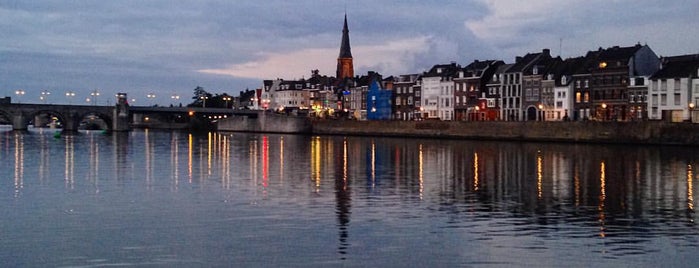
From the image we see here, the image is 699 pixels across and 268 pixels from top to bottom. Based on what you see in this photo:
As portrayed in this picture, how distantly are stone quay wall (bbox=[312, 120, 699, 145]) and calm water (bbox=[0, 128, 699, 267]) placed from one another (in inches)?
1411

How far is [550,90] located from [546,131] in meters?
18.8

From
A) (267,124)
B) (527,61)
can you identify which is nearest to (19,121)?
(267,124)

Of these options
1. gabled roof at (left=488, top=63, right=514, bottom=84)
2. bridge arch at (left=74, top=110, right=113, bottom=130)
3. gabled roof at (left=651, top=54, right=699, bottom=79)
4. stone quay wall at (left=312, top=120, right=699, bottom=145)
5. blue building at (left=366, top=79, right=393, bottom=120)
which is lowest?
stone quay wall at (left=312, top=120, right=699, bottom=145)

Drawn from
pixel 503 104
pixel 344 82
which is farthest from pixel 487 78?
pixel 344 82

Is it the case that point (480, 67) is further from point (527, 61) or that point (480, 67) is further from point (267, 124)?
point (267, 124)

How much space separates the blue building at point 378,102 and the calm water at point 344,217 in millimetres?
100909

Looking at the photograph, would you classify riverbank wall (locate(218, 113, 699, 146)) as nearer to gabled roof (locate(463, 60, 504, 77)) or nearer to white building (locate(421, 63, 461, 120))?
white building (locate(421, 63, 461, 120))

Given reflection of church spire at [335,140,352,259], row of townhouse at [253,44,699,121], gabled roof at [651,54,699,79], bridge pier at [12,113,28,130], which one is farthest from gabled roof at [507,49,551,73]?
bridge pier at [12,113,28,130]

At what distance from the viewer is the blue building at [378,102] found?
147625mm

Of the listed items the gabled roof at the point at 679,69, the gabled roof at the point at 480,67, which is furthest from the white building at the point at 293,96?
the gabled roof at the point at 679,69

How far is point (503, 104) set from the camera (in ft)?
389

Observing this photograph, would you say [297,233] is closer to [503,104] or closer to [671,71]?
[671,71]

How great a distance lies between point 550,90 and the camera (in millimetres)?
110375

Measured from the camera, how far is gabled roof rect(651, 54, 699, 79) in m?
90.2
